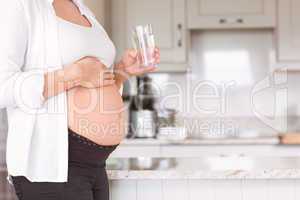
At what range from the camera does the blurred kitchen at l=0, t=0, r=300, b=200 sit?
2.87 meters

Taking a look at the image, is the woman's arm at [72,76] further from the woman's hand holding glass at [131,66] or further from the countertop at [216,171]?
the countertop at [216,171]

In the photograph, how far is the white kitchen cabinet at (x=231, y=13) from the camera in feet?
10.0

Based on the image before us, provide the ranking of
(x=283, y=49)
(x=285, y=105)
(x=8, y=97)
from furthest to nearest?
(x=285, y=105), (x=283, y=49), (x=8, y=97)

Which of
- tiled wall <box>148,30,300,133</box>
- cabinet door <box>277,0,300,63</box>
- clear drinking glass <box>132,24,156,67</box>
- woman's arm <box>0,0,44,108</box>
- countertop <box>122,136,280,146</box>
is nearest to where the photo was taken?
woman's arm <box>0,0,44,108</box>

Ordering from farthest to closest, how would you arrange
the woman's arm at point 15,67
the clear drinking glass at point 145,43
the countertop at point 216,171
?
1. the countertop at point 216,171
2. the clear drinking glass at point 145,43
3. the woman's arm at point 15,67

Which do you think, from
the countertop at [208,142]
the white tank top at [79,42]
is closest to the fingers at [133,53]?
the white tank top at [79,42]

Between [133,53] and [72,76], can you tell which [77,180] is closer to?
[72,76]

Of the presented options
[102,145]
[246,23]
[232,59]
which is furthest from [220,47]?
[102,145]

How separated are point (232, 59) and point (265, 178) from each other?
85.0 inches

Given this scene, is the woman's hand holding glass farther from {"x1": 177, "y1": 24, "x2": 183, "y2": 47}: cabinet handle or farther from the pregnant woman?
{"x1": 177, "y1": 24, "x2": 183, "y2": 47}: cabinet handle

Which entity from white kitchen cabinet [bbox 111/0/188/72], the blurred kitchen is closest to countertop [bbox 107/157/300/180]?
the blurred kitchen

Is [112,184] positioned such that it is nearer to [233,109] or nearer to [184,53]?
[184,53]

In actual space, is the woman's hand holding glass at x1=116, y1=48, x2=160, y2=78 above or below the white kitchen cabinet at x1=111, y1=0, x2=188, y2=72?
below

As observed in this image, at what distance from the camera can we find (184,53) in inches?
121
